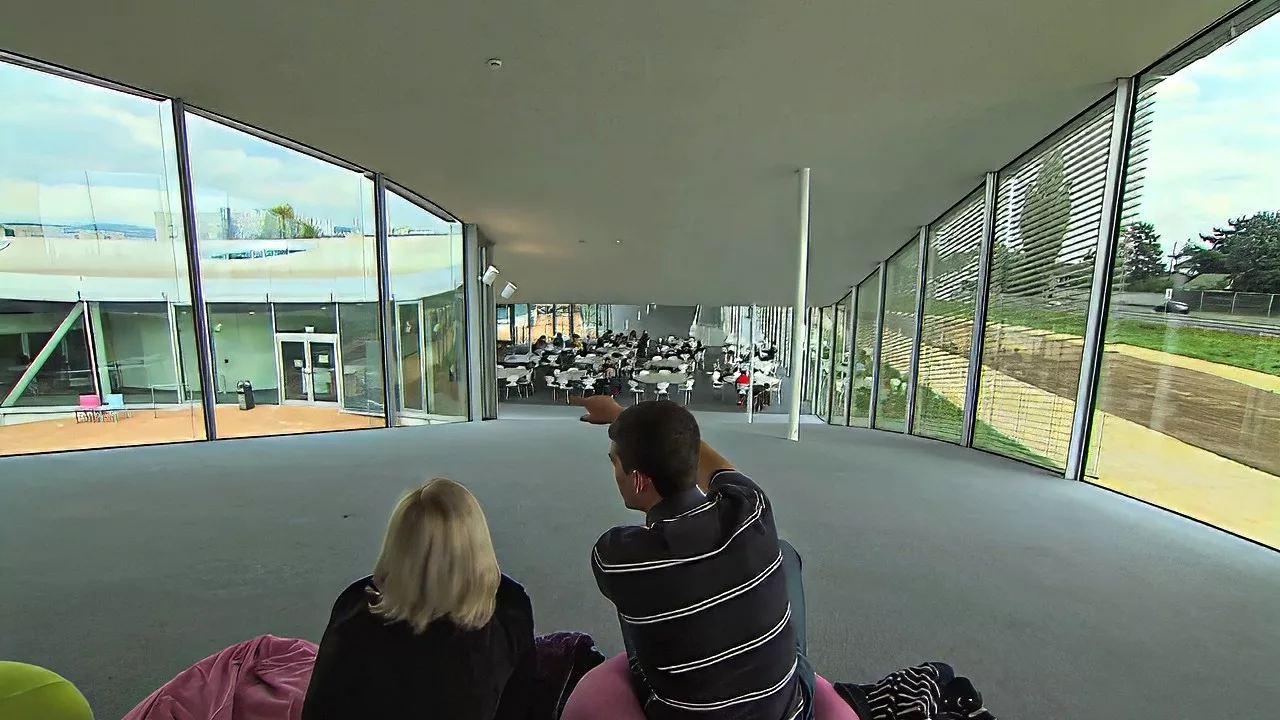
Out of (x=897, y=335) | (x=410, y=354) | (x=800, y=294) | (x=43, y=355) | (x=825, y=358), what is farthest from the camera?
(x=825, y=358)

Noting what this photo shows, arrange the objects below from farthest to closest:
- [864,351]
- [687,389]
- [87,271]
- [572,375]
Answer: [687,389] < [572,375] < [864,351] < [87,271]

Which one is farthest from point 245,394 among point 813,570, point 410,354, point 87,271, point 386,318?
point 813,570

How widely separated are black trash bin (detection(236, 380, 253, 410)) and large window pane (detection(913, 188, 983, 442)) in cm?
655

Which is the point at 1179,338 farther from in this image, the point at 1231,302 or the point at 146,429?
the point at 146,429

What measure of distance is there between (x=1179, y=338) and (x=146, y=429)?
708cm

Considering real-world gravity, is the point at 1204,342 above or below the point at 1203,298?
below

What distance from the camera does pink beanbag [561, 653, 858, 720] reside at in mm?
1004

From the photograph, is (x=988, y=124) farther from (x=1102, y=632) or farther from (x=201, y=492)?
(x=201, y=492)

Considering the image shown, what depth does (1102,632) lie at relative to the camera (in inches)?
72.7

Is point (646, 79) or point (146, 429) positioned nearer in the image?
point (646, 79)

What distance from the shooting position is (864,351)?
962 centimetres

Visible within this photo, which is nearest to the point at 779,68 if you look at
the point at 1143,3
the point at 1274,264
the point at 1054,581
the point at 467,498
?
the point at 1143,3

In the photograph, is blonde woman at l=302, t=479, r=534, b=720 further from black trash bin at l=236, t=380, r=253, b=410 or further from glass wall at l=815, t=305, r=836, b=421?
glass wall at l=815, t=305, r=836, b=421

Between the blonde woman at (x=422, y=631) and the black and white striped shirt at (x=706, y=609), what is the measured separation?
0.22 metres
